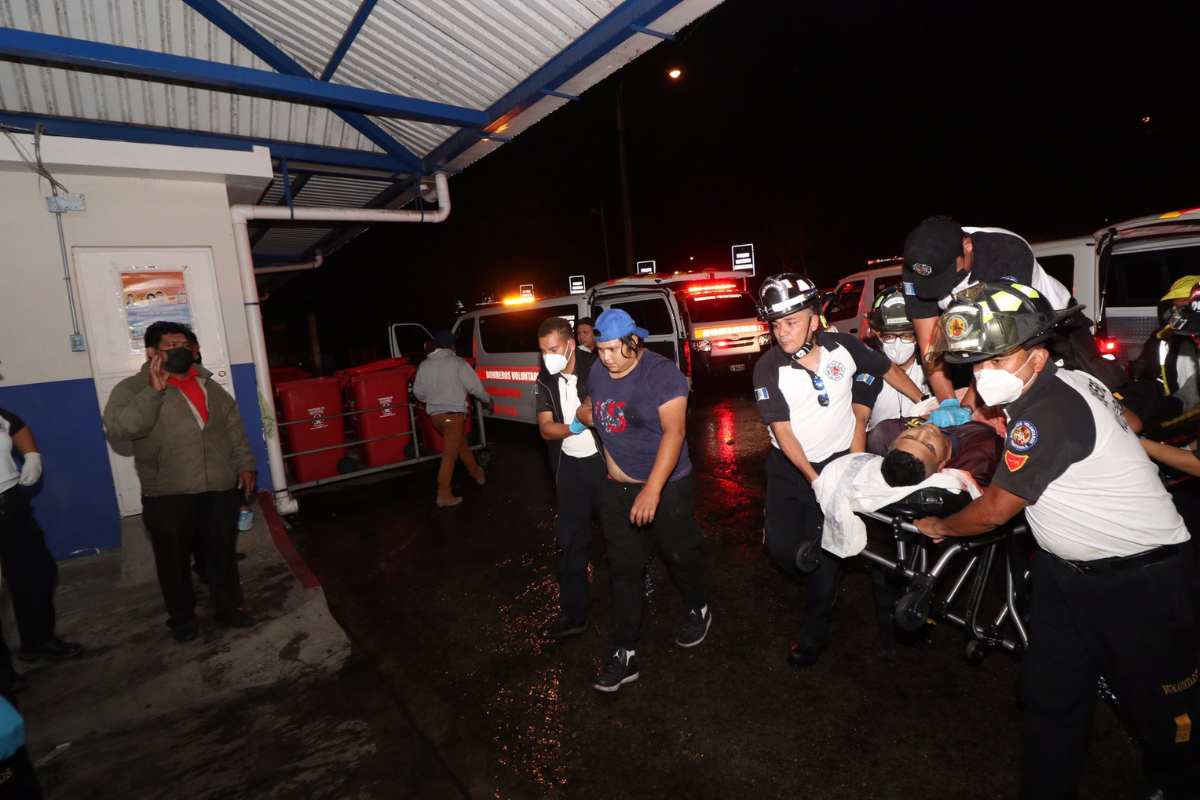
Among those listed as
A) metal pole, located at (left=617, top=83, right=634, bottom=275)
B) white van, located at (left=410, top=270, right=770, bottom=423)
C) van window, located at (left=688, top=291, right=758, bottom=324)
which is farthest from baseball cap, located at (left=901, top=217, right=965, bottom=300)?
metal pole, located at (left=617, top=83, right=634, bottom=275)

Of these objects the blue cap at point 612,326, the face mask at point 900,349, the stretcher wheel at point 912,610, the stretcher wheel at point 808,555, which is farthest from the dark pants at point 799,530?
the face mask at point 900,349

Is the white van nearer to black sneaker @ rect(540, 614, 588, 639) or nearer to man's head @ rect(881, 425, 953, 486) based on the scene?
black sneaker @ rect(540, 614, 588, 639)

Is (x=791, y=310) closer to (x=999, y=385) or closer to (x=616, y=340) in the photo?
(x=616, y=340)

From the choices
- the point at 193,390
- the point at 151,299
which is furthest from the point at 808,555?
the point at 151,299

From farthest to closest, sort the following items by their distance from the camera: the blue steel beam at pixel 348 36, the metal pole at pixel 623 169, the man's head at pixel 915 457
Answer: the metal pole at pixel 623 169 < the blue steel beam at pixel 348 36 < the man's head at pixel 915 457

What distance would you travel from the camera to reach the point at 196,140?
6.56 metres

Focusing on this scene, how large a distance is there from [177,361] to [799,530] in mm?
4175

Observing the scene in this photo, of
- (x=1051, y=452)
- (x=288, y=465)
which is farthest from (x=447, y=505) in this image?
(x=1051, y=452)

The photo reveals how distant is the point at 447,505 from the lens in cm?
737

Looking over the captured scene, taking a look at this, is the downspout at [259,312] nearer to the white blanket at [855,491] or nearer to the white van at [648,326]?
the white van at [648,326]

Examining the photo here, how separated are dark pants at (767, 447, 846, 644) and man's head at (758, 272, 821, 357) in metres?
0.69

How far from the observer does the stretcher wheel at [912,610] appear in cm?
268

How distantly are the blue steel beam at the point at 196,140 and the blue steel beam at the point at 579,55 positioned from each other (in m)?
1.76

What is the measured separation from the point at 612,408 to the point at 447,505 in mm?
4375
